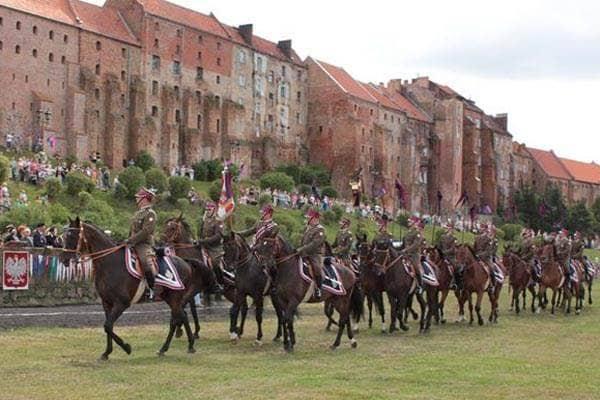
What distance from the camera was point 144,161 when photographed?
79.6 metres

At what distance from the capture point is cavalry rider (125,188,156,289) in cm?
1595

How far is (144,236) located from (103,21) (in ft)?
233

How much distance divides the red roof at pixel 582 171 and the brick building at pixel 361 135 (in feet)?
176

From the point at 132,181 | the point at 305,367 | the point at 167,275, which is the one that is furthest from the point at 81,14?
the point at 305,367

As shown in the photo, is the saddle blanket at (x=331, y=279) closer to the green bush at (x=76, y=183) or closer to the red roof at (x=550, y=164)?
the green bush at (x=76, y=183)

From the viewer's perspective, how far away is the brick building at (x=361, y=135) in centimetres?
10644

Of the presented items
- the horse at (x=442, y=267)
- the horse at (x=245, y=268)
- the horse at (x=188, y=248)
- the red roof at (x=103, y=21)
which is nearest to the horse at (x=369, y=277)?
the horse at (x=442, y=267)

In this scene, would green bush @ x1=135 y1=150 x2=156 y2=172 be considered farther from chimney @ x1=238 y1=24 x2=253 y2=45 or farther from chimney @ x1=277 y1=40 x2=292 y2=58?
chimney @ x1=277 y1=40 x2=292 y2=58

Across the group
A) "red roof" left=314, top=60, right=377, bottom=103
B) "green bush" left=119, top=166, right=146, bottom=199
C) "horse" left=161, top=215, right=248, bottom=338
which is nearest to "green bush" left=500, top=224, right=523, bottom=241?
"red roof" left=314, top=60, right=377, bottom=103

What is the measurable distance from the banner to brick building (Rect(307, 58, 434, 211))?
78.0 metres

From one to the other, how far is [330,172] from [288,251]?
88519mm

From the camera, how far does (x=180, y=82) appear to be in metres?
88.8

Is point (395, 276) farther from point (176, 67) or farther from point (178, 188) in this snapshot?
point (176, 67)

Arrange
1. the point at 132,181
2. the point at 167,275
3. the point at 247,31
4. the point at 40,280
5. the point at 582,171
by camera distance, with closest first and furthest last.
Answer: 1. the point at 167,275
2. the point at 40,280
3. the point at 132,181
4. the point at 247,31
5. the point at 582,171
